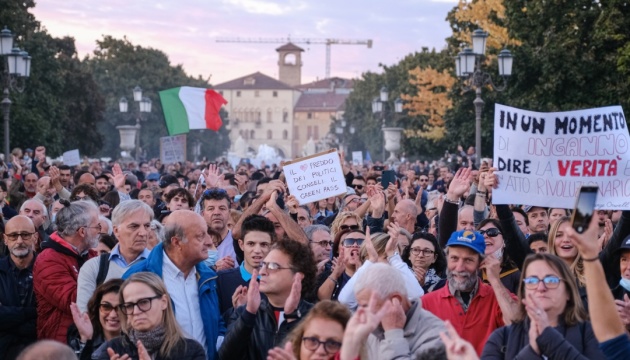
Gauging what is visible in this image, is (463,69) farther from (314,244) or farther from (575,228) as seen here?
(575,228)

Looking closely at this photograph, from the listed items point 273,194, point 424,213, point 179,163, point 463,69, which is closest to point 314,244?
point 273,194

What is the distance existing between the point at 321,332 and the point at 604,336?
1.28 metres

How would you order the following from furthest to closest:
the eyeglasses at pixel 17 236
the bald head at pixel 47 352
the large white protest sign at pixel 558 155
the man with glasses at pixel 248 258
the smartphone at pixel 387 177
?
the smartphone at pixel 387 177 < the eyeglasses at pixel 17 236 < the large white protest sign at pixel 558 155 < the man with glasses at pixel 248 258 < the bald head at pixel 47 352

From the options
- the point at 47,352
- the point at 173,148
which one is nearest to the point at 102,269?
the point at 47,352

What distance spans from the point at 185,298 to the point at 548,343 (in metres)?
2.60

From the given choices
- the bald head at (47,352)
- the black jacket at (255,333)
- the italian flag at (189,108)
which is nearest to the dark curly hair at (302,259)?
the black jacket at (255,333)

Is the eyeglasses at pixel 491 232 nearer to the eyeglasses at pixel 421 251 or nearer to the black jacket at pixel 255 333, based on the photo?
the eyeglasses at pixel 421 251

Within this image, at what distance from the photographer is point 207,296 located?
7402mm

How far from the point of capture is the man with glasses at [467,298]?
716cm

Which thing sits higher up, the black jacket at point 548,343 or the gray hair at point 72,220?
the gray hair at point 72,220

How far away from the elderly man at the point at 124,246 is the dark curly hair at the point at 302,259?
1.58 m

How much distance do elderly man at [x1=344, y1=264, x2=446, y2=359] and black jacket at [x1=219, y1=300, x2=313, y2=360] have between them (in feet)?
2.70

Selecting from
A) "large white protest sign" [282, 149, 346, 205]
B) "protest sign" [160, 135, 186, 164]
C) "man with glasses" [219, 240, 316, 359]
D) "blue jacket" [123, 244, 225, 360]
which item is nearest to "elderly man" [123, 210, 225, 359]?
"blue jacket" [123, 244, 225, 360]

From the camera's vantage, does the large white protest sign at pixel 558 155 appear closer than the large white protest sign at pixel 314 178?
Yes
